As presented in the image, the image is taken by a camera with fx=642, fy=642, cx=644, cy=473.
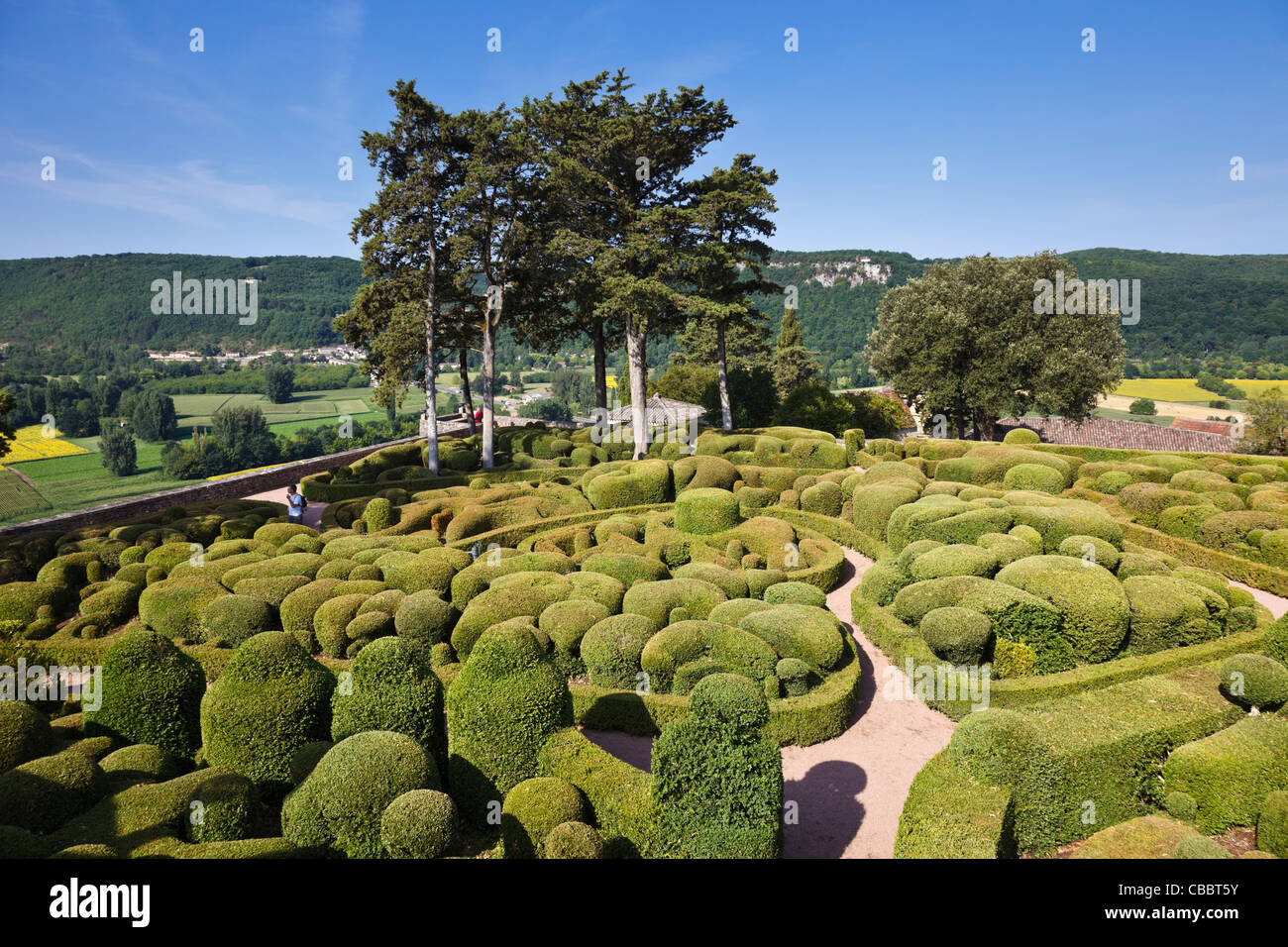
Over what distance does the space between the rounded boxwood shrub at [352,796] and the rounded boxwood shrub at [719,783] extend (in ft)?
9.11

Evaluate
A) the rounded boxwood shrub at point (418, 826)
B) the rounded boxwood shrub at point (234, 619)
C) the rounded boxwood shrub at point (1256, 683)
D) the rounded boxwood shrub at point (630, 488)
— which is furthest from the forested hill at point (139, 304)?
the rounded boxwood shrub at point (1256, 683)

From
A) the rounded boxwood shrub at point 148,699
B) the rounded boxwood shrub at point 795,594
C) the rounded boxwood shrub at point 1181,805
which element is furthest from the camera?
the rounded boxwood shrub at point 795,594

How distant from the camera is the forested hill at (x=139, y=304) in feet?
Answer: 418

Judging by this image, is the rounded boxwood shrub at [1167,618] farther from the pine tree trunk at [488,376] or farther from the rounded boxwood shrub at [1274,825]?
the pine tree trunk at [488,376]

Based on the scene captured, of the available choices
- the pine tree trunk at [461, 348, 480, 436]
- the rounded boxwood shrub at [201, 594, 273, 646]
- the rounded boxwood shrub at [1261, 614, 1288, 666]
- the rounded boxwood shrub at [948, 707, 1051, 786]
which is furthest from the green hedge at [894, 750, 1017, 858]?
the pine tree trunk at [461, 348, 480, 436]

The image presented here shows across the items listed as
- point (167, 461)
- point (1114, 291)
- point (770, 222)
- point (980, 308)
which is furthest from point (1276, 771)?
point (167, 461)

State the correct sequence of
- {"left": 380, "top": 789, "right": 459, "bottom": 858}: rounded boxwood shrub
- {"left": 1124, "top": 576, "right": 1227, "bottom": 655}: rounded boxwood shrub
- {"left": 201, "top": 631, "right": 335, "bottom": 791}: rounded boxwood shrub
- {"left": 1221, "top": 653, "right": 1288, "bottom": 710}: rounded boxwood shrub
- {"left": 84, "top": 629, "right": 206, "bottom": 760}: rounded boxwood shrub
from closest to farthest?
{"left": 380, "top": 789, "right": 459, "bottom": 858}: rounded boxwood shrub → {"left": 201, "top": 631, "right": 335, "bottom": 791}: rounded boxwood shrub → {"left": 84, "top": 629, "right": 206, "bottom": 760}: rounded boxwood shrub → {"left": 1221, "top": 653, "right": 1288, "bottom": 710}: rounded boxwood shrub → {"left": 1124, "top": 576, "right": 1227, "bottom": 655}: rounded boxwood shrub

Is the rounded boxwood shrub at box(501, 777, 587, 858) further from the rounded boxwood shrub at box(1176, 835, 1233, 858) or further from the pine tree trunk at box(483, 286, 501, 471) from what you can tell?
the pine tree trunk at box(483, 286, 501, 471)

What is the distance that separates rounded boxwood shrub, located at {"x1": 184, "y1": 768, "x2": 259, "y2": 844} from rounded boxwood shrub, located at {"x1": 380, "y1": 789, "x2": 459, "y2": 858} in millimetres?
1710

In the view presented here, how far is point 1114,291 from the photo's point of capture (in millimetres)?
36094

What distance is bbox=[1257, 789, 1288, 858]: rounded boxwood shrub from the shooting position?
6.80 metres

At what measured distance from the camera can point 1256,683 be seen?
9.20 m

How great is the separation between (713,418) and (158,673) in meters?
35.1

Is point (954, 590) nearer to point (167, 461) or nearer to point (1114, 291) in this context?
point (1114, 291)
